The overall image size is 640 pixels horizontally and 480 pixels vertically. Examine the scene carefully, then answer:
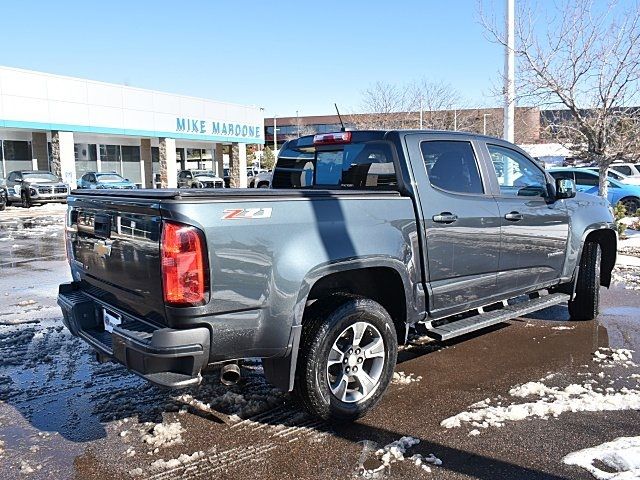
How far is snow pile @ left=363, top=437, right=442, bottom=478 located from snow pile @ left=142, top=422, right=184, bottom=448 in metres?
1.27

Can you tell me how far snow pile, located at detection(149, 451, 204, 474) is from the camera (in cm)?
333

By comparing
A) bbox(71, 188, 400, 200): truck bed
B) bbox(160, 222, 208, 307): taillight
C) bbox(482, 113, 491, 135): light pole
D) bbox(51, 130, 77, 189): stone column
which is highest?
bbox(482, 113, 491, 135): light pole

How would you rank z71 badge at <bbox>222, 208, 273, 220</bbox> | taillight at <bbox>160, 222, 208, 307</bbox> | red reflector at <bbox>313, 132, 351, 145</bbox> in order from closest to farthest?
taillight at <bbox>160, 222, 208, 307</bbox> < z71 badge at <bbox>222, 208, 273, 220</bbox> < red reflector at <bbox>313, 132, 351, 145</bbox>

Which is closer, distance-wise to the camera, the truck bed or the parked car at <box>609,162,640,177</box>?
the truck bed

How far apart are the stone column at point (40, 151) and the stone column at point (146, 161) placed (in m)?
7.49

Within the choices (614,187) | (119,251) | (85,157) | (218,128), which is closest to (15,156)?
(85,157)

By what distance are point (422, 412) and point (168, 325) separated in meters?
1.94

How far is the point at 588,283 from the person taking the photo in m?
6.18

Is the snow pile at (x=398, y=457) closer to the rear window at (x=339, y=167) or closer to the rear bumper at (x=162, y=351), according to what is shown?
the rear bumper at (x=162, y=351)

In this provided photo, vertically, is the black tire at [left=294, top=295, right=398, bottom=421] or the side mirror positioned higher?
the side mirror

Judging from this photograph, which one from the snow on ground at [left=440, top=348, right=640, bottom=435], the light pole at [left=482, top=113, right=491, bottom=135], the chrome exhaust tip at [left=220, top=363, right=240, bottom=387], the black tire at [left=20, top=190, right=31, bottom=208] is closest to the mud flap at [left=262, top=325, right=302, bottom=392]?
the chrome exhaust tip at [left=220, top=363, right=240, bottom=387]

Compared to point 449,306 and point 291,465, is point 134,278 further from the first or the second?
point 449,306

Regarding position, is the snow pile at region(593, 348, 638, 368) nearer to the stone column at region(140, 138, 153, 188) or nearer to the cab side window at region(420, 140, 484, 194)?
the cab side window at region(420, 140, 484, 194)

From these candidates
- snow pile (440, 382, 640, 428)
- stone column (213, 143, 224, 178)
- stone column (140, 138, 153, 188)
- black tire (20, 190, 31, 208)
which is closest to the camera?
snow pile (440, 382, 640, 428)
